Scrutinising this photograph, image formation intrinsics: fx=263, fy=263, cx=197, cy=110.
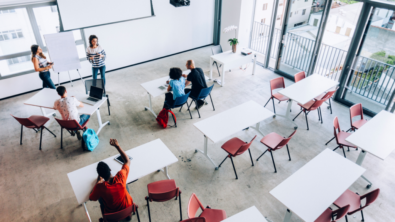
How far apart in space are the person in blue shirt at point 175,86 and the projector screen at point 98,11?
129 inches

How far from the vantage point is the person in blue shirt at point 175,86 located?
5.15 metres

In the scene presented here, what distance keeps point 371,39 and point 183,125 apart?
14.8 feet

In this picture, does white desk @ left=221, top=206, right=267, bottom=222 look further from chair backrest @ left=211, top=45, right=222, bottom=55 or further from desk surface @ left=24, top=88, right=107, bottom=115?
chair backrest @ left=211, top=45, right=222, bottom=55

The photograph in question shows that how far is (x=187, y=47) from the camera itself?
928cm

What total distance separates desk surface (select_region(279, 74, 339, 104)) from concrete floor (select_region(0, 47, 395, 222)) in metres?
0.76

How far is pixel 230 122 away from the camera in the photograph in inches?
178

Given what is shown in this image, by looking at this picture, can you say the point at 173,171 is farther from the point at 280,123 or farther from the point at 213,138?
the point at 280,123

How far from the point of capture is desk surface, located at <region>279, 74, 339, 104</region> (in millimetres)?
5277

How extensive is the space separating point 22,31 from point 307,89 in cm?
674

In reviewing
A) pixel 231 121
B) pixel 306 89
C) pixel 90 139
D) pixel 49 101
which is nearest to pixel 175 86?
pixel 231 121

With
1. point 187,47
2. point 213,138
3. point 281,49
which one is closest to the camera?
point 213,138

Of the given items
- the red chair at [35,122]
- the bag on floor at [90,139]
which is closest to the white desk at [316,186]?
the bag on floor at [90,139]

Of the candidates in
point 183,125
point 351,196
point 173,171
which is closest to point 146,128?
point 183,125

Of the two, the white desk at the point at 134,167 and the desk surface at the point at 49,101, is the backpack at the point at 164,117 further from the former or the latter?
Result: the white desk at the point at 134,167
